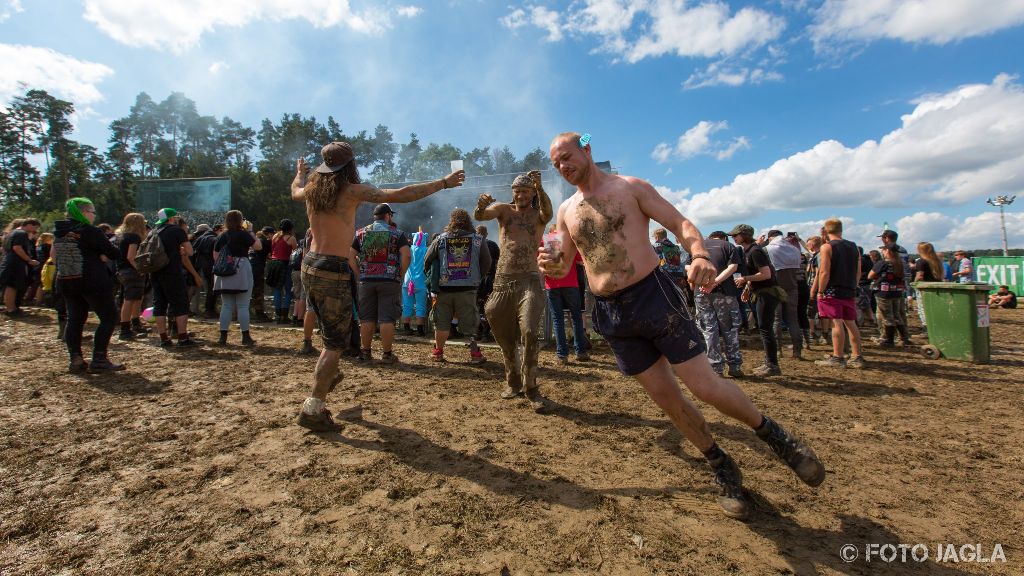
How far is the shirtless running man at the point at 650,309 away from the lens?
2.31 metres

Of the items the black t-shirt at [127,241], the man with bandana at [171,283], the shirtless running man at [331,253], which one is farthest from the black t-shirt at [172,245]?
the shirtless running man at [331,253]

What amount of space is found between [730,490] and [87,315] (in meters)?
6.40

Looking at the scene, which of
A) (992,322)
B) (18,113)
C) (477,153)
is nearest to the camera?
(992,322)

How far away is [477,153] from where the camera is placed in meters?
63.4

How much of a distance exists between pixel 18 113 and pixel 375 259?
5829cm

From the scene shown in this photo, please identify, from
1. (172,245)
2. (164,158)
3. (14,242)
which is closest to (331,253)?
(172,245)

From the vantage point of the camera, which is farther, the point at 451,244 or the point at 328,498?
the point at 451,244

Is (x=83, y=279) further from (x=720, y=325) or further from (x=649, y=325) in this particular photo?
(x=720, y=325)

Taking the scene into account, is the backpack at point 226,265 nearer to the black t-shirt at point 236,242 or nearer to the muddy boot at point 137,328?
the black t-shirt at point 236,242

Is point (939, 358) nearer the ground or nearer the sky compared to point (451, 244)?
nearer the ground

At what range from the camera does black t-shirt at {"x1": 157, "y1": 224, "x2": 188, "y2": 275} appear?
6.12 m

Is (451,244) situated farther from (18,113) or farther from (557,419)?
(18,113)

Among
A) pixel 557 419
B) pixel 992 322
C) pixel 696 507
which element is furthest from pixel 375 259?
pixel 992 322

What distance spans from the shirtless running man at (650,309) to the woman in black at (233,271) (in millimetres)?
5533
